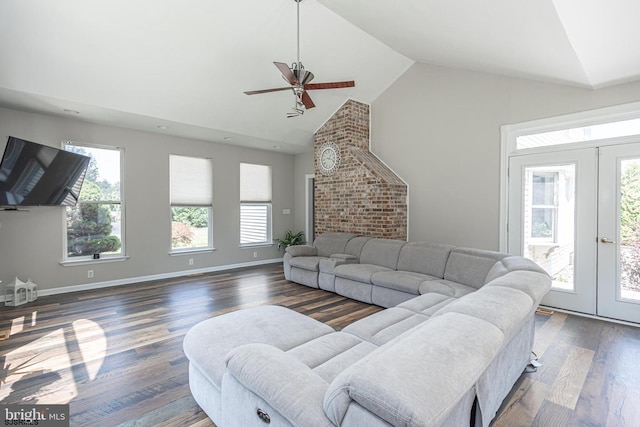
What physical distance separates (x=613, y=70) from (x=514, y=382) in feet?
10.8

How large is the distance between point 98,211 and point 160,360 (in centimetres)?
367

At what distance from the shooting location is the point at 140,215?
5.68 metres

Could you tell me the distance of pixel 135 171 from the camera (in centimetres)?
561

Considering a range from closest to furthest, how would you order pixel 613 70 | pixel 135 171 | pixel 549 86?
pixel 613 70 → pixel 549 86 → pixel 135 171

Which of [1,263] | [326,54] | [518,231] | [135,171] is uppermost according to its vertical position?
[326,54]

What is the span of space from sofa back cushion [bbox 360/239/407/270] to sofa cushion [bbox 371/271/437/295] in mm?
402

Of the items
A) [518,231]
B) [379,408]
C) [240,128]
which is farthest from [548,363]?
[240,128]

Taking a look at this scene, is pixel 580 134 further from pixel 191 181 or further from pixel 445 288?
pixel 191 181

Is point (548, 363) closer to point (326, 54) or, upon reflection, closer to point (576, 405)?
point (576, 405)

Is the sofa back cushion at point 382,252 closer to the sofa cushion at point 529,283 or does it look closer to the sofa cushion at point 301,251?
the sofa cushion at point 301,251

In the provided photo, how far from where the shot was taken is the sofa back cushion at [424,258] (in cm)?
414

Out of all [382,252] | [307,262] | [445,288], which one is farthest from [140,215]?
[445,288]

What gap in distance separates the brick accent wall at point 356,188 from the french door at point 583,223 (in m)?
1.76

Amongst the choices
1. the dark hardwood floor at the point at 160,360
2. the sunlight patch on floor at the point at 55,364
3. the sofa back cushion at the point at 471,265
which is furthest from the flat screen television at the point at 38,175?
the sofa back cushion at the point at 471,265
